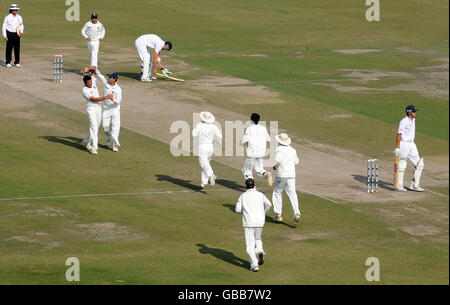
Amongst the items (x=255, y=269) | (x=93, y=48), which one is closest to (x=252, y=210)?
(x=255, y=269)

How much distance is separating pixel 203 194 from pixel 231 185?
1181 millimetres

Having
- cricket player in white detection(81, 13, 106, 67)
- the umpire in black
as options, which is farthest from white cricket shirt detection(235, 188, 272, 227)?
the umpire in black

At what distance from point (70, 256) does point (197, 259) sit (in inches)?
99.6

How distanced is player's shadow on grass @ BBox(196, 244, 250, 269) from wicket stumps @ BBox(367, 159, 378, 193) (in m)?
6.31

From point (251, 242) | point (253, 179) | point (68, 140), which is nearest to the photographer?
point (251, 242)

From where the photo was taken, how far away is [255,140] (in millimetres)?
24438

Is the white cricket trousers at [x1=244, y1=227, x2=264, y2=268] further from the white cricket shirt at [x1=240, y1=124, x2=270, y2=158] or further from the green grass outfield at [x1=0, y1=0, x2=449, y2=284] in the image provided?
the white cricket shirt at [x1=240, y1=124, x2=270, y2=158]

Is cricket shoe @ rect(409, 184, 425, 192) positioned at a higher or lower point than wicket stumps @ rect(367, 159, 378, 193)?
lower

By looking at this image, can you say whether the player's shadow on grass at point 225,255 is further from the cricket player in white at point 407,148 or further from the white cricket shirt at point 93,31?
the white cricket shirt at point 93,31

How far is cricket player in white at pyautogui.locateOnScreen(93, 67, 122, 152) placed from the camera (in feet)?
92.1

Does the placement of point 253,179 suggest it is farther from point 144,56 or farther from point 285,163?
point 144,56

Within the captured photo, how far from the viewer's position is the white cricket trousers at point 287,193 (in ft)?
73.5

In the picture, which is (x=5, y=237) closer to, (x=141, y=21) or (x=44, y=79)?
(x=44, y=79)

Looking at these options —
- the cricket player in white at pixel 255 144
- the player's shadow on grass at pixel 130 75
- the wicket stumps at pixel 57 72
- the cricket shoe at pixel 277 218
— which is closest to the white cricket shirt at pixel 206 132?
the cricket player in white at pixel 255 144
